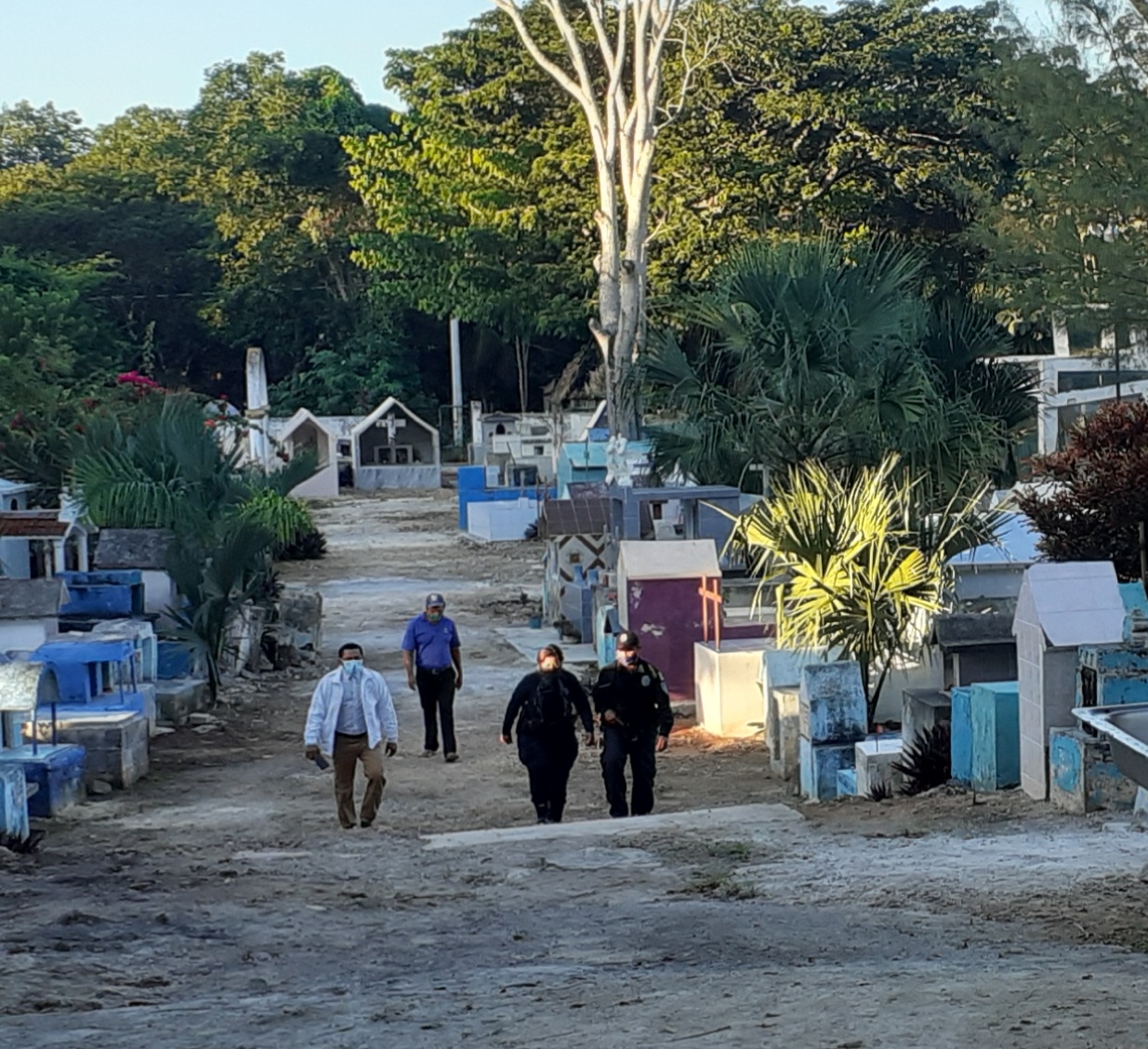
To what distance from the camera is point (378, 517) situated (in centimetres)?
4597

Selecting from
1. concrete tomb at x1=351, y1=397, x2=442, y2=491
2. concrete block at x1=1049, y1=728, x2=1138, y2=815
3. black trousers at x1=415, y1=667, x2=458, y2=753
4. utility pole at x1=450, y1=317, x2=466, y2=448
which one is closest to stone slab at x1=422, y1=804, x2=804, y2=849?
concrete block at x1=1049, y1=728, x2=1138, y2=815

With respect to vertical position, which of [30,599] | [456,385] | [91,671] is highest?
[456,385]

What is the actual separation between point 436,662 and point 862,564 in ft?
13.0

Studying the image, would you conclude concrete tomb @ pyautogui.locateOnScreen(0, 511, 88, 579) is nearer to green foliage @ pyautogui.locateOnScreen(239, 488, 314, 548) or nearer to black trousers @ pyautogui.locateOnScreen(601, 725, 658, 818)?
green foliage @ pyautogui.locateOnScreen(239, 488, 314, 548)

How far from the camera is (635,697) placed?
38.3 ft

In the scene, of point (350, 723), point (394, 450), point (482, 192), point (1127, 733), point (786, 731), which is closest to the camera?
point (1127, 733)

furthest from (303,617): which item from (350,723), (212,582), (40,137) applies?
(40,137)

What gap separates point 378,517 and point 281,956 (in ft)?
127

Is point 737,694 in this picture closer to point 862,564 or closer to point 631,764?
point 862,564

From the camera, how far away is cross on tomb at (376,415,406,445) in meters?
57.6

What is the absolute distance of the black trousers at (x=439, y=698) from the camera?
48.7 feet

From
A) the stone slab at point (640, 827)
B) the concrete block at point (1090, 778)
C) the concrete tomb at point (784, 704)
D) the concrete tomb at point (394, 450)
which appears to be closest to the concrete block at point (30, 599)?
the stone slab at point (640, 827)

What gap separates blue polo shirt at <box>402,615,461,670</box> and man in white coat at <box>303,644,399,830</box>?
9.97ft

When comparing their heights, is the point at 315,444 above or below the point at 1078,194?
below
